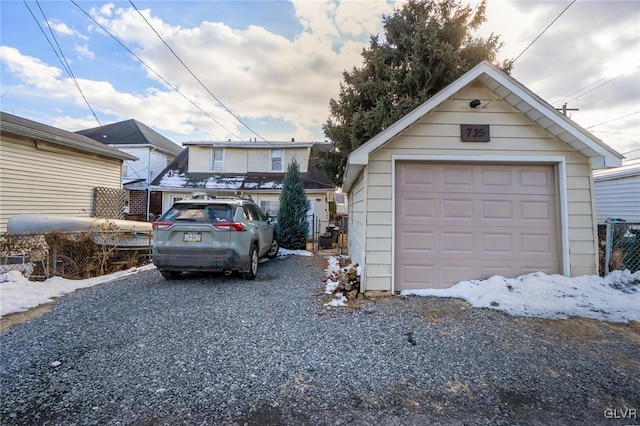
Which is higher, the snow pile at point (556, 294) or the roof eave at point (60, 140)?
the roof eave at point (60, 140)

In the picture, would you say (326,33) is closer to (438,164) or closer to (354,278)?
(438,164)

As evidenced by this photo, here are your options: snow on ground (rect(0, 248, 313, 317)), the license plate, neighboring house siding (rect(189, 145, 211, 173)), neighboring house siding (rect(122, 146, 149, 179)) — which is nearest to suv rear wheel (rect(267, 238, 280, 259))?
the license plate

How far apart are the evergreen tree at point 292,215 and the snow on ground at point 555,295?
6119 mm

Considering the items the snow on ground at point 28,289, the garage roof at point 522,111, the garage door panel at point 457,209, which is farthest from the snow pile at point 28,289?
the garage door panel at point 457,209

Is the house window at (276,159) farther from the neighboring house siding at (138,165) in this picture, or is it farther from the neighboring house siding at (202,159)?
the neighboring house siding at (138,165)

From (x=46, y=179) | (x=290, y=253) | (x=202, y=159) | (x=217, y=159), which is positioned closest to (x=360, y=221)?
(x=290, y=253)

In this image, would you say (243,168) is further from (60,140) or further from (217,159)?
(60,140)

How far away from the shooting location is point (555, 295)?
4781 millimetres

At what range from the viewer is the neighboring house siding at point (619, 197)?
10.8 meters

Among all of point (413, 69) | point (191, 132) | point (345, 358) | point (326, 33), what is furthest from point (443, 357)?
point (191, 132)

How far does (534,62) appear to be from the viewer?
916 centimetres

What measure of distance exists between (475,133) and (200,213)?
17.5ft

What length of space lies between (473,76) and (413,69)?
5.50 meters

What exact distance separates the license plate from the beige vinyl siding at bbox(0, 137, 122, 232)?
6716 millimetres
